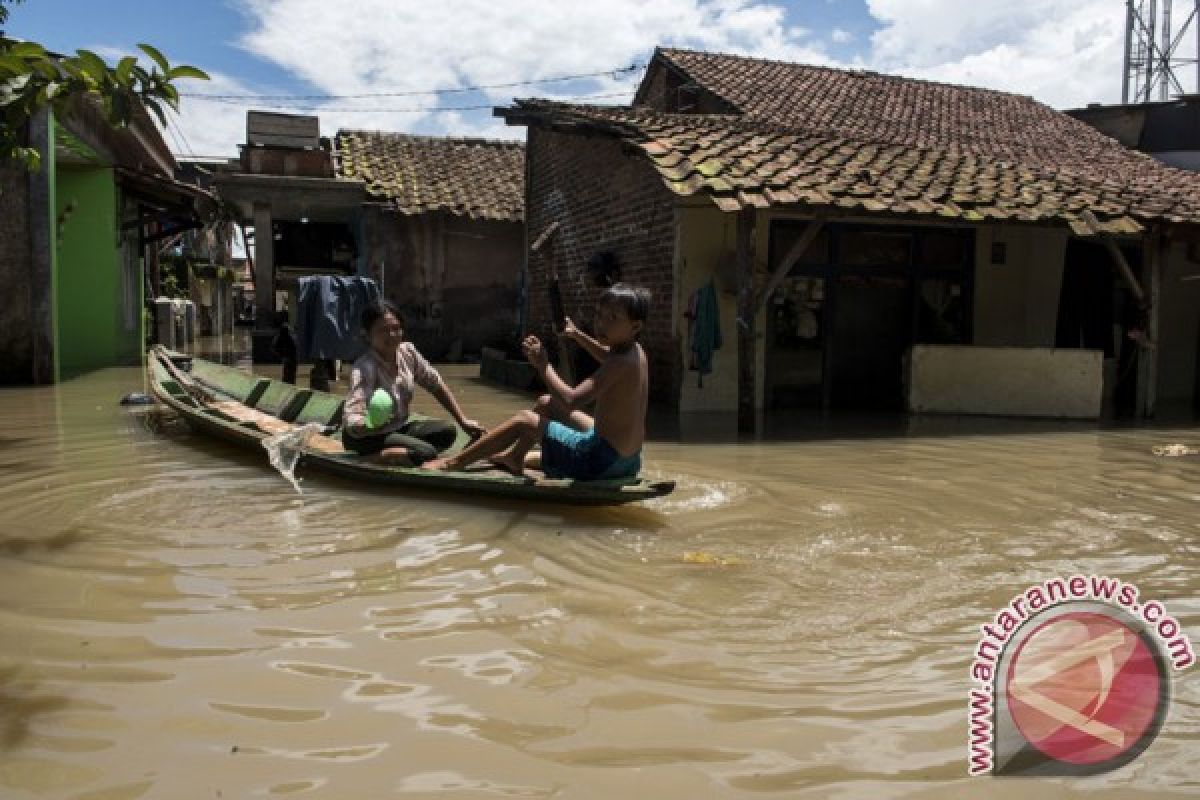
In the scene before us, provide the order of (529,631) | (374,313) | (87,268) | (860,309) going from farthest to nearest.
A: 1. (87,268)
2. (860,309)
3. (374,313)
4. (529,631)

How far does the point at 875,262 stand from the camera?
1155cm

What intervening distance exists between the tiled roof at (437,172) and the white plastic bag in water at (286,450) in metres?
12.2

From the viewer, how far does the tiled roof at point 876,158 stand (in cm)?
920

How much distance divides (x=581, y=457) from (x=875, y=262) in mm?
7709

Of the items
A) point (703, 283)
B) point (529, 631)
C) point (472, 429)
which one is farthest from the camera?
point (703, 283)

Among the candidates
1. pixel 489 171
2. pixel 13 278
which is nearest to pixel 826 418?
pixel 13 278

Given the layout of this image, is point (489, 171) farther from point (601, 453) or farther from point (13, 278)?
point (601, 453)

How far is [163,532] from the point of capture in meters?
A: 4.63

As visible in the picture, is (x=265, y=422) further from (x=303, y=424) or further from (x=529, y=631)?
(x=529, y=631)

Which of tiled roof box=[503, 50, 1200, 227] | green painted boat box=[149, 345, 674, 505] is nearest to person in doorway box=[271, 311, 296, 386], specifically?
green painted boat box=[149, 345, 674, 505]

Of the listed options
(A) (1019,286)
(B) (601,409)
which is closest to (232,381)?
(B) (601,409)

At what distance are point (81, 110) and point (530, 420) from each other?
1127 cm

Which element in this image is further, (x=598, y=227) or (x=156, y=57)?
(x=598, y=227)

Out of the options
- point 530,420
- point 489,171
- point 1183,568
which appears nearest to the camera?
point 1183,568
